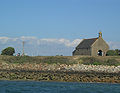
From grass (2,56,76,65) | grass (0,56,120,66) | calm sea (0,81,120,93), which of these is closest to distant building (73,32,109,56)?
grass (0,56,120,66)

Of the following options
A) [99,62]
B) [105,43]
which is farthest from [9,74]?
[105,43]

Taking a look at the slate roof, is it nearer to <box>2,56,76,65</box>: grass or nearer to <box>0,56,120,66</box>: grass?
<box>0,56,120,66</box>: grass

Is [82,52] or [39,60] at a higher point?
[82,52]

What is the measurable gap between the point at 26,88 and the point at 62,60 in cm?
2957

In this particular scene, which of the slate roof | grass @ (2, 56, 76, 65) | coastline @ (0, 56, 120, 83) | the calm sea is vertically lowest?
the calm sea

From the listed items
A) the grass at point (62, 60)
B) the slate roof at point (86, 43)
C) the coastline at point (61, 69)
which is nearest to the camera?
the coastline at point (61, 69)

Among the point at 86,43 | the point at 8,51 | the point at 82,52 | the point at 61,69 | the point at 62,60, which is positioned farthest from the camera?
the point at 82,52

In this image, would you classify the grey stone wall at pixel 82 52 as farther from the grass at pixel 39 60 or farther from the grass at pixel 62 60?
the grass at pixel 39 60

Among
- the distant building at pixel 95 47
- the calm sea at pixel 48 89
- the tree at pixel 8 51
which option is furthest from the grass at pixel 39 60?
the calm sea at pixel 48 89

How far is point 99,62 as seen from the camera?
56156 millimetres

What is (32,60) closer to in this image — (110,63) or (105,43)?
(110,63)

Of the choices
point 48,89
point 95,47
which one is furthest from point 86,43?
point 48,89

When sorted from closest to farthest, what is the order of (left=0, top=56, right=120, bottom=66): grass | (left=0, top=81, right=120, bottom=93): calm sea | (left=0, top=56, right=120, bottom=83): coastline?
1. (left=0, top=81, right=120, bottom=93): calm sea
2. (left=0, top=56, right=120, bottom=83): coastline
3. (left=0, top=56, right=120, bottom=66): grass

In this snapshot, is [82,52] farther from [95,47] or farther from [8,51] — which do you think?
[8,51]
